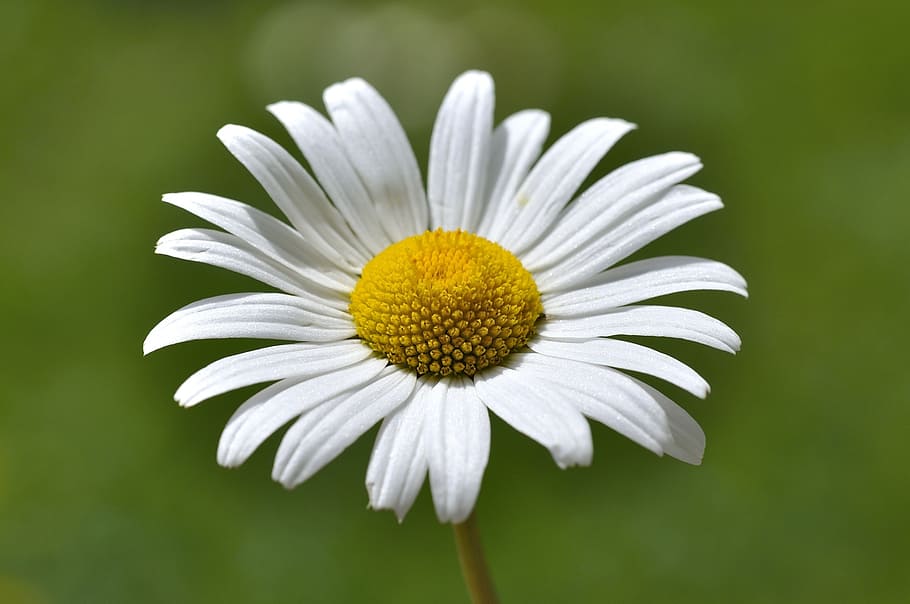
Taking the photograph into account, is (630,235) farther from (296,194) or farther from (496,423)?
(496,423)

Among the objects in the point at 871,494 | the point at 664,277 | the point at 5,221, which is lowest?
the point at 871,494

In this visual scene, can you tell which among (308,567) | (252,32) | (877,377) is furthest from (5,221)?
(877,377)

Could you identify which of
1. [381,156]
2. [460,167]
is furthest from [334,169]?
[460,167]

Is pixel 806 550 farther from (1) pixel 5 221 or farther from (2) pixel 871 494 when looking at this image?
(1) pixel 5 221

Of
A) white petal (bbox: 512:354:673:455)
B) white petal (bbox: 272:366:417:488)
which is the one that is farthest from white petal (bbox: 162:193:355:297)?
white petal (bbox: 512:354:673:455)

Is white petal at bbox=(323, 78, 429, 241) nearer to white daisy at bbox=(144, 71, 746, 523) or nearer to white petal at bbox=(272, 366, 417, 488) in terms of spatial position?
white daisy at bbox=(144, 71, 746, 523)

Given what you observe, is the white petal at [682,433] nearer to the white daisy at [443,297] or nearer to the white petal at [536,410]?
the white daisy at [443,297]

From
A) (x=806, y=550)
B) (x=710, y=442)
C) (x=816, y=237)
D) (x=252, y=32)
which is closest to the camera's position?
(x=806, y=550)
